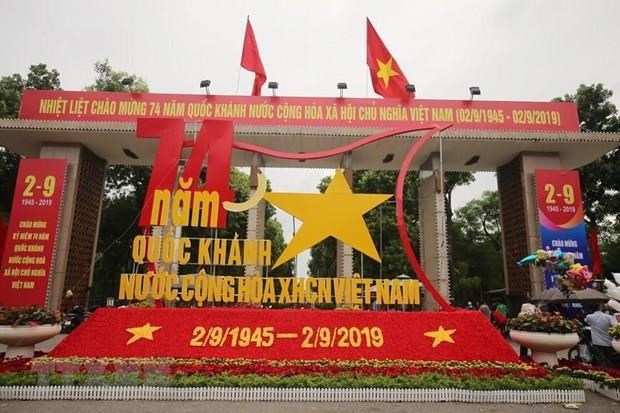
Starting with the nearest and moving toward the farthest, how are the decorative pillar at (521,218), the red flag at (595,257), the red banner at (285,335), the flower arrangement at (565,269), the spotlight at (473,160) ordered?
the red banner at (285,335) < the flower arrangement at (565,269) < the decorative pillar at (521,218) < the red flag at (595,257) < the spotlight at (473,160)

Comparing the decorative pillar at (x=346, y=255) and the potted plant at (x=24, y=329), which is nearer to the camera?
the potted plant at (x=24, y=329)

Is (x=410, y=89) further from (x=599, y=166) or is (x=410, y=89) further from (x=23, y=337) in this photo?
(x=23, y=337)

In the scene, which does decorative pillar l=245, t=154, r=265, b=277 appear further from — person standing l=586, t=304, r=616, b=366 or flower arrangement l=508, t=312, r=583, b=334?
person standing l=586, t=304, r=616, b=366

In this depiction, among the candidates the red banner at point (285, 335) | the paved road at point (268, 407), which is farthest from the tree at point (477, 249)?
the paved road at point (268, 407)

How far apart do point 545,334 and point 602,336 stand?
5.20 feet

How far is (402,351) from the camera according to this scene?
8797mm

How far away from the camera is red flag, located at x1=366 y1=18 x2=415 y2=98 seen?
19.5m

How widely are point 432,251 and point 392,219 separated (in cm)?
981

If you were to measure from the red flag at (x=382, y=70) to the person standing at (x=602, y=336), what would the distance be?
40.7 ft

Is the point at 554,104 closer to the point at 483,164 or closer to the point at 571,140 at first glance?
the point at 571,140

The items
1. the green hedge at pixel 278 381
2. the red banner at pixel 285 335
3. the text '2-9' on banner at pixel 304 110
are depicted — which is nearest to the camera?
the green hedge at pixel 278 381

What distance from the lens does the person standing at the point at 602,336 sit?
9.16 meters

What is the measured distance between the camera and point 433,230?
58.0 feet

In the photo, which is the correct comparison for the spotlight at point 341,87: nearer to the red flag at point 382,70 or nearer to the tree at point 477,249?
the red flag at point 382,70
